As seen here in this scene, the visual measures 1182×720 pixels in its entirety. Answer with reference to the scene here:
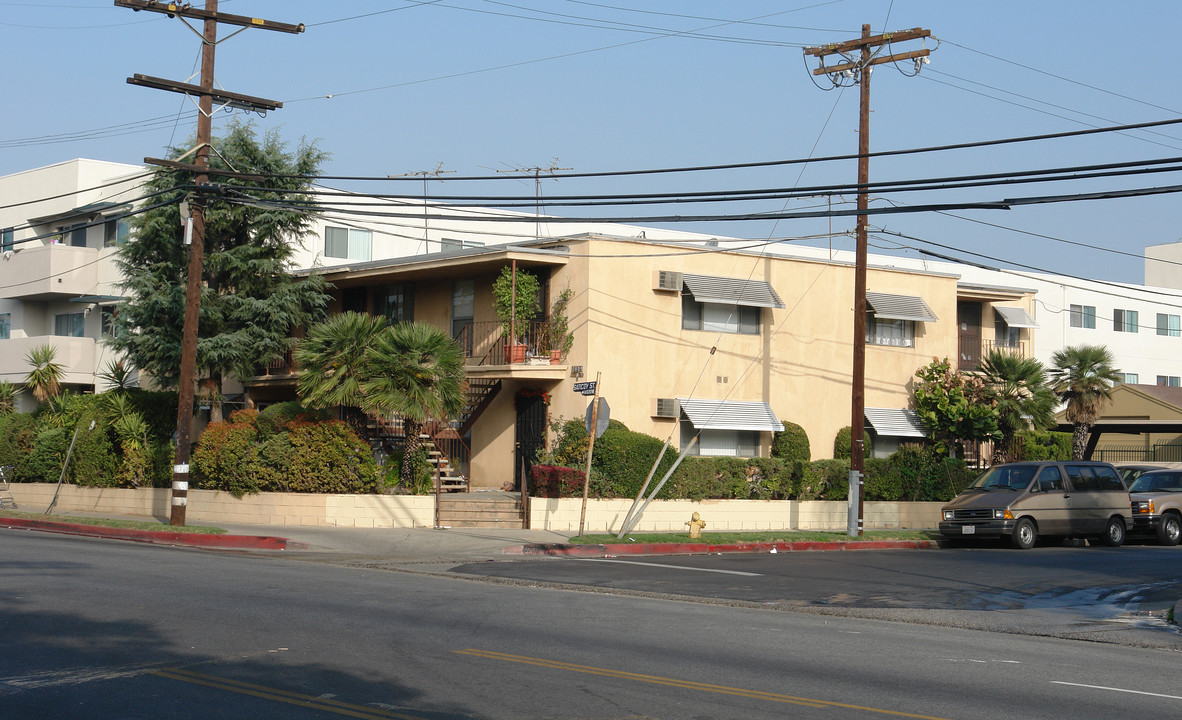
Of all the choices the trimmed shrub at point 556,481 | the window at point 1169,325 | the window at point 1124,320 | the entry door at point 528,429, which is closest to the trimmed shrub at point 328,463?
the trimmed shrub at point 556,481

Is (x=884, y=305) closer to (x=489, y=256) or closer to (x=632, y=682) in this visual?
(x=489, y=256)

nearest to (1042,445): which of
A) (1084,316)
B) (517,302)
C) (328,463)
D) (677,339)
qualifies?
(677,339)

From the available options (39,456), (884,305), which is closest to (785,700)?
(884,305)

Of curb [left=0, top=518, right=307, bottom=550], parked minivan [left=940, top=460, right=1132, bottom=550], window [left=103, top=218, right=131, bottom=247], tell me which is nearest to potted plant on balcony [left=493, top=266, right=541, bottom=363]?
curb [left=0, top=518, right=307, bottom=550]

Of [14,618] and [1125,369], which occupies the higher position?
[1125,369]

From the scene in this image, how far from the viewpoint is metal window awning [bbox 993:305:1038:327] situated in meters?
35.9

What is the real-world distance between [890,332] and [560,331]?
34.4 ft

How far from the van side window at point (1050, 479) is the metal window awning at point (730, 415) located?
23.5 feet

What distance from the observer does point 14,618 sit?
35.6ft

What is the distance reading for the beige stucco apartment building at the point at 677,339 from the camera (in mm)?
28594

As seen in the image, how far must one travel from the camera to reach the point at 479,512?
2612cm

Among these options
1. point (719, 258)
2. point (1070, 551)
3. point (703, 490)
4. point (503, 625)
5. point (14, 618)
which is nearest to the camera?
point (14, 618)

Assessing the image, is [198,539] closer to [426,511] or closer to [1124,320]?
[426,511]

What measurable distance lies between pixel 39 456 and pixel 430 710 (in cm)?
2886
